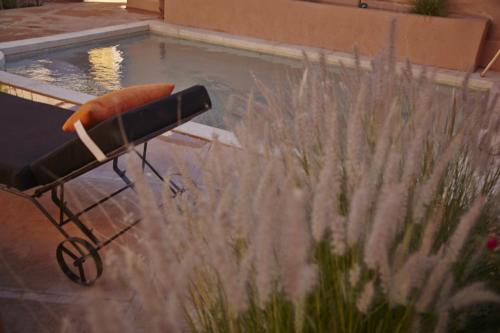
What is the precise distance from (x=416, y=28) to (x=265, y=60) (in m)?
2.50

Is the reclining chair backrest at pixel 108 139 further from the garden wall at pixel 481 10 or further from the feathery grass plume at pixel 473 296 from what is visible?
the garden wall at pixel 481 10

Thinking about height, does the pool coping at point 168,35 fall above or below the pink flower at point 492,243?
below

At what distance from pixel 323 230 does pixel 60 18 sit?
10.0 meters

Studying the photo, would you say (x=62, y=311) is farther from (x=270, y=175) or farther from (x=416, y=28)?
(x=416, y=28)

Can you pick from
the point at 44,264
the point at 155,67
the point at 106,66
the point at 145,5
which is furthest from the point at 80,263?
the point at 145,5

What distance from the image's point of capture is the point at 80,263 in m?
2.16

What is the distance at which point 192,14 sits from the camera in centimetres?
936

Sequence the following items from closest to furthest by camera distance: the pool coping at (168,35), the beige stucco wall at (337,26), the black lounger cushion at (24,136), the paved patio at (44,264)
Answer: the paved patio at (44,264) → the black lounger cushion at (24,136) → the pool coping at (168,35) → the beige stucco wall at (337,26)

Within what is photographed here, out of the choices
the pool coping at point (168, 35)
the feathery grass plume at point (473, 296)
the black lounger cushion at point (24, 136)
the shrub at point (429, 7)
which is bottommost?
the pool coping at point (168, 35)

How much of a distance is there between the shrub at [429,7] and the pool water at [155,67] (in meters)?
2.21

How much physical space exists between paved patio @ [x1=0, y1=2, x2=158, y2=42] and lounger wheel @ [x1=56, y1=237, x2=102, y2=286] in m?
6.25

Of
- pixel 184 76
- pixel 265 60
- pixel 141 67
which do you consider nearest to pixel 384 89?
pixel 184 76

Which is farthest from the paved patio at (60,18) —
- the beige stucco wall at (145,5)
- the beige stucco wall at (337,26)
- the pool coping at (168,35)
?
the beige stucco wall at (337,26)

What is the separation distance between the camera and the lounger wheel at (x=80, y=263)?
2.15 m
